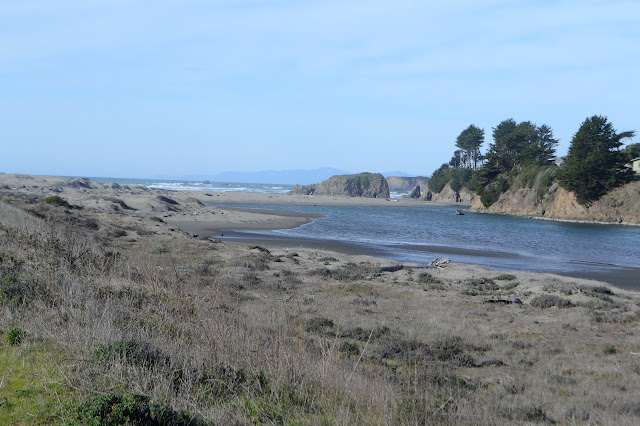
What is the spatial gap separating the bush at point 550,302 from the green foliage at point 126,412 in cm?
1306

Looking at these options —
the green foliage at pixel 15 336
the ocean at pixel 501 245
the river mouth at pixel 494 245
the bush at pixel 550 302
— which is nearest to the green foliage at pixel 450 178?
the ocean at pixel 501 245

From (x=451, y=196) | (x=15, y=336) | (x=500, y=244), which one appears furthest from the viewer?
(x=451, y=196)

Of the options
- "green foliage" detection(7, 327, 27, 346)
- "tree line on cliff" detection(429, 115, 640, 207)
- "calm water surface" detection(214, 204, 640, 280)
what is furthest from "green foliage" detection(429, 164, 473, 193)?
"green foliage" detection(7, 327, 27, 346)

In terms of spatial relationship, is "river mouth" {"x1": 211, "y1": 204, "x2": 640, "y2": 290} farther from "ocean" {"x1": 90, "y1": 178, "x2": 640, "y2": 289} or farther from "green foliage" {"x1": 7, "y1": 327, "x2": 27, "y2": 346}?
"green foliage" {"x1": 7, "y1": 327, "x2": 27, "y2": 346}

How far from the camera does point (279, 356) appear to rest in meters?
5.13

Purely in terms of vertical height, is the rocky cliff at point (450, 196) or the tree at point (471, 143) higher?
the tree at point (471, 143)

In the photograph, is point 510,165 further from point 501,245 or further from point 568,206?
point 501,245

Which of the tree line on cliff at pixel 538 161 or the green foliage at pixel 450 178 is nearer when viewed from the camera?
the tree line on cliff at pixel 538 161

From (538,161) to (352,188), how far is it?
64.0 metres

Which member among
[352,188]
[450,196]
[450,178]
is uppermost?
[450,178]

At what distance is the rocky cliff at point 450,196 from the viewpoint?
107562 millimetres

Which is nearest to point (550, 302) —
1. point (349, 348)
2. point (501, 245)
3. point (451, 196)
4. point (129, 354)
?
point (349, 348)

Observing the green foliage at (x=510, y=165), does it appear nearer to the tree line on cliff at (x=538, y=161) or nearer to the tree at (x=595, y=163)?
the tree line on cliff at (x=538, y=161)

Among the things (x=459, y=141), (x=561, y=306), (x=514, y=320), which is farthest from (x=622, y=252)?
(x=459, y=141)
